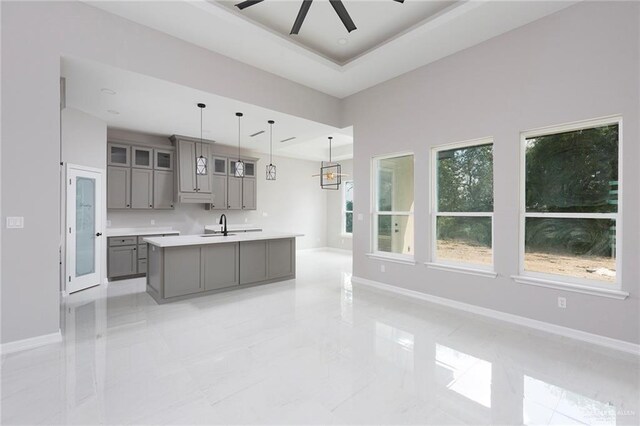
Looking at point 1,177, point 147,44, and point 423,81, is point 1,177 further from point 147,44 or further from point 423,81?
point 423,81

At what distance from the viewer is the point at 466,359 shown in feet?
8.41

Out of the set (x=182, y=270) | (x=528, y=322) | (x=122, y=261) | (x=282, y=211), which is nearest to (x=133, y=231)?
(x=122, y=261)

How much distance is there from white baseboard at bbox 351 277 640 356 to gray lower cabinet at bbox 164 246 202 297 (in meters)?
2.92

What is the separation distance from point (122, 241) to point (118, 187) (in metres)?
1.07

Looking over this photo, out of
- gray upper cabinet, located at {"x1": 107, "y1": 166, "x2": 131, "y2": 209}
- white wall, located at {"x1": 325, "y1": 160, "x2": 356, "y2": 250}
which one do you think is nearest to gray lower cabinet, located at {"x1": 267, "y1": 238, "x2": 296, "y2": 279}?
gray upper cabinet, located at {"x1": 107, "y1": 166, "x2": 131, "y2": 209}

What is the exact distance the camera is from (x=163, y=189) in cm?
618

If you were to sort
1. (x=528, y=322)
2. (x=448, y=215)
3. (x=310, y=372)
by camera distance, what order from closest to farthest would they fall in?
(x=310, y=372)
(x=528, y=322)
(x=448, y=215)

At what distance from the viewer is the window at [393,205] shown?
461cm

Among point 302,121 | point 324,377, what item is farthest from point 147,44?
point 324,377

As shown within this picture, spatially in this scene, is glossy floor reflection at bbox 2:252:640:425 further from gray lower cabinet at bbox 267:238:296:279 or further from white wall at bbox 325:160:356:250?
white wall at bbox 325:160:356:250

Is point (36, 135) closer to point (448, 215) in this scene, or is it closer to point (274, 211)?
point (448, 215)

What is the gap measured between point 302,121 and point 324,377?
161 inches

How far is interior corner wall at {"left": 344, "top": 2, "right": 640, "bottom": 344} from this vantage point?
2.71m

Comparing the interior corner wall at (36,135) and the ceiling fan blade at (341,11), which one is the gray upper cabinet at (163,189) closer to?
the interior corner wall at (36,135)
